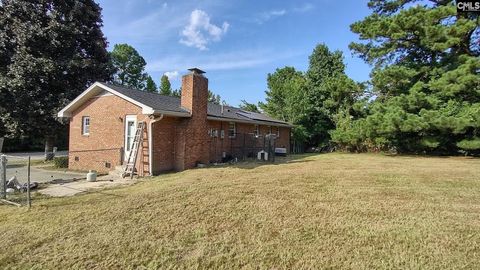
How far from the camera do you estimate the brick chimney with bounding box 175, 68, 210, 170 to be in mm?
13469

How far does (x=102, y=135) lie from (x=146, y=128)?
3.09 m

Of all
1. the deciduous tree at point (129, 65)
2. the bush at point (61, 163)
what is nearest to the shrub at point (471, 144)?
the bush at point (61, 163)

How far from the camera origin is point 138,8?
14891 millimetres

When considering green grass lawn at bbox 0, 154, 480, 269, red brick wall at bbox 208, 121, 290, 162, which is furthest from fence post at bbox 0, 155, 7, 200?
red brick wall at bbox 208, 121, 290, 162

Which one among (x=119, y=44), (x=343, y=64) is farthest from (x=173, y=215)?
(x=119, y=44)

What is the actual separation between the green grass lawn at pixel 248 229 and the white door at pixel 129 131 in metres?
4.98

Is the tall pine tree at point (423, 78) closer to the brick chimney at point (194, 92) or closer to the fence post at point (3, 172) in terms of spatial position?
the brick chimney at point (194, 92)

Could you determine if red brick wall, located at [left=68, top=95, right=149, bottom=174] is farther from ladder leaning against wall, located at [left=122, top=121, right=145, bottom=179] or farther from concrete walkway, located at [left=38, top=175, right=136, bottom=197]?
concrete walkway, located at [left=38, top=175, right=136, bottom=197]

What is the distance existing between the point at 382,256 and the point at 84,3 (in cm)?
2329

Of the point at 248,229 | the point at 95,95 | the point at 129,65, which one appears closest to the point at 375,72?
the point at 95,95

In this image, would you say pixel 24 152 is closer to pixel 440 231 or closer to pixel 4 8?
pixel 4 8

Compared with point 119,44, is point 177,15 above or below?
below

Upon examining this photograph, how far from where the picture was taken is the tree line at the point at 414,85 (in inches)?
692

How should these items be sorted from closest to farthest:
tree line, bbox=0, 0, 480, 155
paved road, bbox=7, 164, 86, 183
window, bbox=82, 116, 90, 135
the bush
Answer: paved road, bbox=7, 164, 86, 183
window, bbox=82, 116, 90, 135
the bush
tree line, bbox=0, 0, 480, 155
